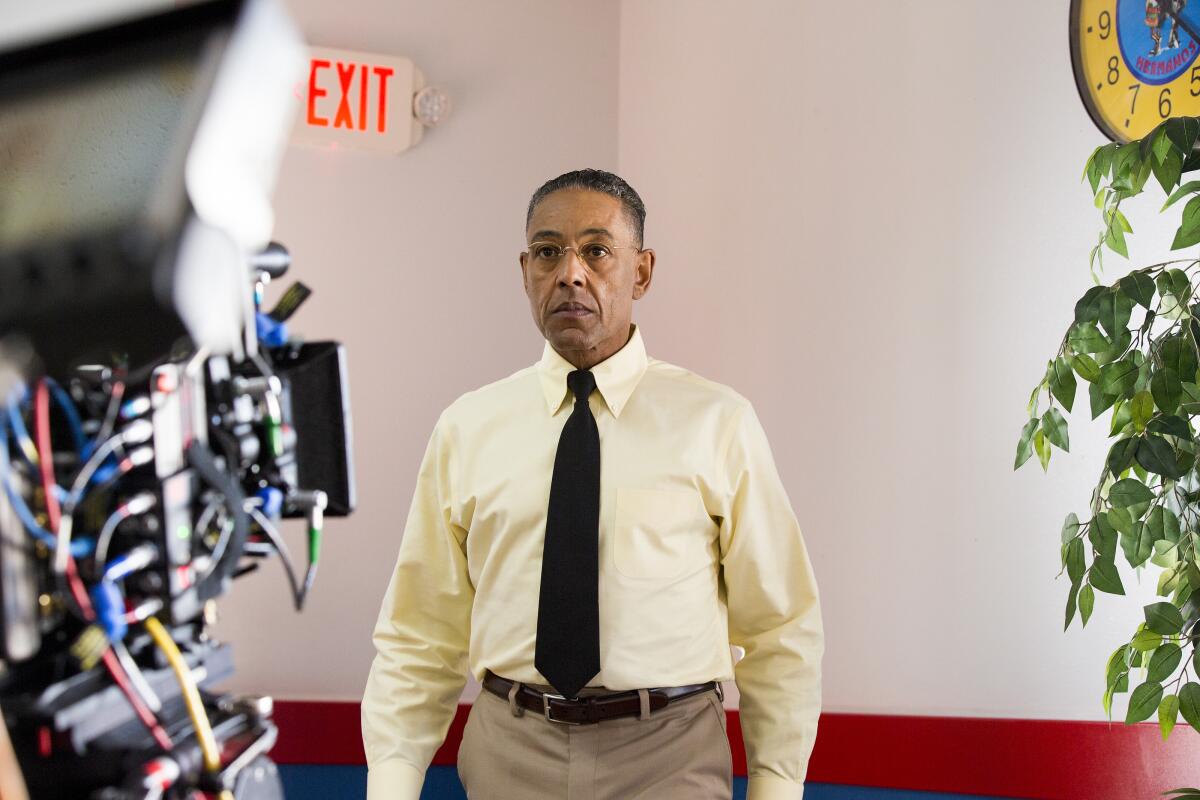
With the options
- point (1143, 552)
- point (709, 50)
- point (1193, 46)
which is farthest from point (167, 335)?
point (709, 50)

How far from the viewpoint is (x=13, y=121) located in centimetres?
60

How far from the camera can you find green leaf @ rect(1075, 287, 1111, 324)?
4.78 feet

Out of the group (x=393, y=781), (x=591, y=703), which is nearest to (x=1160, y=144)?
(x=591, y=703)

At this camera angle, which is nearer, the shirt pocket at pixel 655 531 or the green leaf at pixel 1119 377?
the green leaf at pixel 1119 377

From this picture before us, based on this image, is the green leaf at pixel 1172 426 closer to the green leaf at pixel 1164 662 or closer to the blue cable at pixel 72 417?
the green leaf at pixel 1164 662

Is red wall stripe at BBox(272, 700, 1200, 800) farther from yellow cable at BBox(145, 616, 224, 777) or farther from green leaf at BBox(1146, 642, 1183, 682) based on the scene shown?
yellow cable at BBox(145, 616, 224, 777)

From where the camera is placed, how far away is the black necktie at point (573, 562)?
1.70 m

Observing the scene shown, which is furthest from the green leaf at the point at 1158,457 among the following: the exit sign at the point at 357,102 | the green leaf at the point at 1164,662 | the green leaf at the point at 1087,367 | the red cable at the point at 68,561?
the exit sign at the point at 357,102

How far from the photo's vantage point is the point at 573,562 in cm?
175

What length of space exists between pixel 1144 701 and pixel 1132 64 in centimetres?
107

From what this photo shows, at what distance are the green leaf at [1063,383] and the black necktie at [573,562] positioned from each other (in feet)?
2.30

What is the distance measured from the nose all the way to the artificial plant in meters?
0.74

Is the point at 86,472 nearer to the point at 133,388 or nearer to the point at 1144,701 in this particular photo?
the point at 133,388

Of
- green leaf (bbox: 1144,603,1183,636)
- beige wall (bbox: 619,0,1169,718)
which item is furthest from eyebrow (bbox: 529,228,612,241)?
green leaf (bbox: 1144,603,1183,636)
